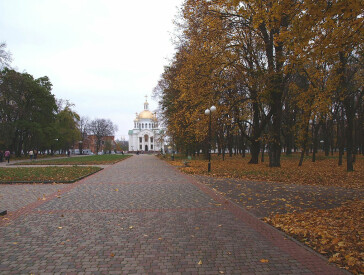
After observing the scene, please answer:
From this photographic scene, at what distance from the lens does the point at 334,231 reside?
5105 mm

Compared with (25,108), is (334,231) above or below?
below

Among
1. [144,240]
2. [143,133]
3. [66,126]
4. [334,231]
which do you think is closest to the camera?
[144,240]

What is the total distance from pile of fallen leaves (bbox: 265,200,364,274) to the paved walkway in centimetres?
27

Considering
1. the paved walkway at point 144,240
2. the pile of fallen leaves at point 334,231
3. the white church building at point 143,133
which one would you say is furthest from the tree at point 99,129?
the pile of fallen leaves at point 334,231

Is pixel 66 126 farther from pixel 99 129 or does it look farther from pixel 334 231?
pixel 334 231

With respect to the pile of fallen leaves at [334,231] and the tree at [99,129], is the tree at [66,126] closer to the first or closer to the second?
the tree at [99,129]

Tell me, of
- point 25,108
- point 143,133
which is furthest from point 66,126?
point 143,133

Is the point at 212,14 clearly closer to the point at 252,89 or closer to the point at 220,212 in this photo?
the point at 252,89

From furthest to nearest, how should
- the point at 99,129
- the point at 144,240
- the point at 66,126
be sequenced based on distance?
the point at 99,129 → the point at 66,126 → the point at 144,240

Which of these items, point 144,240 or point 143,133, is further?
point 143,133

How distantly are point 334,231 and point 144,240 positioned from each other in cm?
357

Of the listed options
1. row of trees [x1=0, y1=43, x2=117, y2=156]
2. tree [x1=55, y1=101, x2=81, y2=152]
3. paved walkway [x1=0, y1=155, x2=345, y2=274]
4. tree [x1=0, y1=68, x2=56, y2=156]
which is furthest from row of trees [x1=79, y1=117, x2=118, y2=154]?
paved walkway [x1=0, y1=155, x2=345, y2=274]

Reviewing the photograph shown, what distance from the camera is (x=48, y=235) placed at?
516cm

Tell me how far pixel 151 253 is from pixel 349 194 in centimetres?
753
